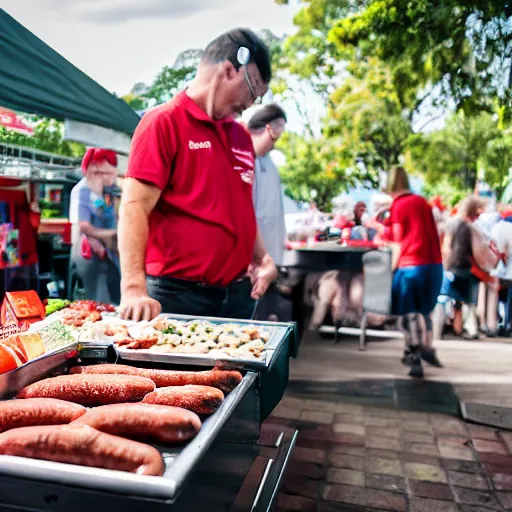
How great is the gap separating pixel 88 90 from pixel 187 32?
2.27 ft

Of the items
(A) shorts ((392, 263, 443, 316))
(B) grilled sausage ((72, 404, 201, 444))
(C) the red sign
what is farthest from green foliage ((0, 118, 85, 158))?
(A) shorts ((392, 263, 443, 316))

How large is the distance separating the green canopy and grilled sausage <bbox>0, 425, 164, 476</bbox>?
6.08ft

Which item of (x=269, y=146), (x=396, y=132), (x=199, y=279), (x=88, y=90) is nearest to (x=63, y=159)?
(x=88, y=90)

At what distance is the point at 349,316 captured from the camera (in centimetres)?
401

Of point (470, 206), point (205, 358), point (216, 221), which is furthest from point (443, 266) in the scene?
point (205, 358)

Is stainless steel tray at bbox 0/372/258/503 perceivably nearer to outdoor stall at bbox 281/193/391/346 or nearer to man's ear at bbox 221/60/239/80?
man's ear at bbox 221/60/239/80

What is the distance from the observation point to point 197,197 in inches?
87.0

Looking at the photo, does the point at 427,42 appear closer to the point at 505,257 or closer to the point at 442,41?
the point at 442,41

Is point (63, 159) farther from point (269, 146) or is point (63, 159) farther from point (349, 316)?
point (349, 316)

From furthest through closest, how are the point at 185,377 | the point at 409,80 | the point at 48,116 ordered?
the point at 409,80
the point at 48,116
the point at 185,377

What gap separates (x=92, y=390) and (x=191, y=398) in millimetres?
239

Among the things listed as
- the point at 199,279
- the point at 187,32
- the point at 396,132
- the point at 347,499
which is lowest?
the point at 347,499

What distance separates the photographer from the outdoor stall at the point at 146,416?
2.99 ft

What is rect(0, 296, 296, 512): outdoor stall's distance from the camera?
91 cm
